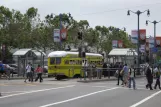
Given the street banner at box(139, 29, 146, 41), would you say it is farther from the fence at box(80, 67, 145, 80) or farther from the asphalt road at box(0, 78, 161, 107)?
the asphalt road at box(0, 78, 161, 107)

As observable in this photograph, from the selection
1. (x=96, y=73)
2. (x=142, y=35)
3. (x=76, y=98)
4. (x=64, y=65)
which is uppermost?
(x=142, y=35)

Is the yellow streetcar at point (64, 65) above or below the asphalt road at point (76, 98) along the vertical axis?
above

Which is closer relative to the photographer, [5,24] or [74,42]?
[5,24]

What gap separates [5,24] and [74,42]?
50.2 feet

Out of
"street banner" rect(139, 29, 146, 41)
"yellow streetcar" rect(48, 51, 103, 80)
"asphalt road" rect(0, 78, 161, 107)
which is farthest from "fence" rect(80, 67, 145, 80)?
"street banner" rect(139, 29, 146, 41)

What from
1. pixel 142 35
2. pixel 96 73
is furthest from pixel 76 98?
pixel 142 35

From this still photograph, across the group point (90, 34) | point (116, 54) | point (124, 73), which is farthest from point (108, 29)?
point (124, 73)

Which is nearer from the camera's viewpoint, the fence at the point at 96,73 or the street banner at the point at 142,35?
the fence at the point at 96,73

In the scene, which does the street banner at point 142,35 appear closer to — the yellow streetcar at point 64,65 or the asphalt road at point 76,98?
the yellow streetcar at point 64,65

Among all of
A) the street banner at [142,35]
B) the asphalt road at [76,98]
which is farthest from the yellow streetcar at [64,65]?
the street banner at [142,35]

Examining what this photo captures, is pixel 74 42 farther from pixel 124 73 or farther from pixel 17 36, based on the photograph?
pixel 124 73

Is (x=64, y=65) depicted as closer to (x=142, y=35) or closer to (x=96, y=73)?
(x=96, y=73)

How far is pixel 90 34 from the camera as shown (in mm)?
88125

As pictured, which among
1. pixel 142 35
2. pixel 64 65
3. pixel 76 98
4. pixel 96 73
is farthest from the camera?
pixel 142 35
